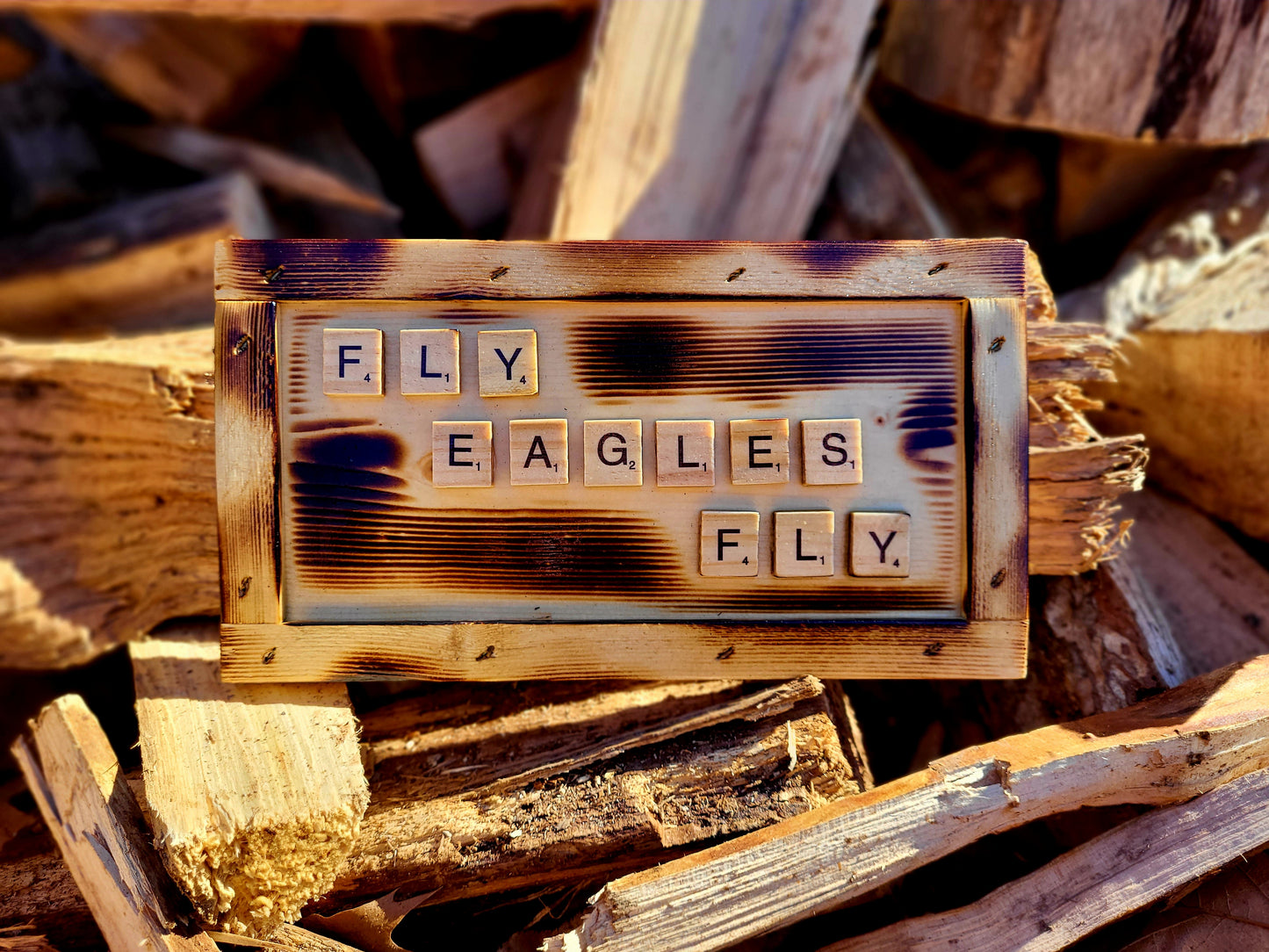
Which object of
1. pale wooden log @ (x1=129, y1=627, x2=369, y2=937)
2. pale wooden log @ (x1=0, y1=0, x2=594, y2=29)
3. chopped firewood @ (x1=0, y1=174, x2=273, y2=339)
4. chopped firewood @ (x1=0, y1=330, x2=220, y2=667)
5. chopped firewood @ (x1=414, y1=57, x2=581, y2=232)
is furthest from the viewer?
chopped firewood @ (x1=414, y1=57, x2=581, y2=232)

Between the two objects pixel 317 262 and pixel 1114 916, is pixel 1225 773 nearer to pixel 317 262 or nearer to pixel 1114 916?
pixel 1114 916

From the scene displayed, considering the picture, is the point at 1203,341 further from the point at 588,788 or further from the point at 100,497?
the point at 100,497

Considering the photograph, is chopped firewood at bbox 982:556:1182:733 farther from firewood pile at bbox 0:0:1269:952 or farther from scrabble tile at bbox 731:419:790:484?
scrabble tile at bbox 731:419:790:484

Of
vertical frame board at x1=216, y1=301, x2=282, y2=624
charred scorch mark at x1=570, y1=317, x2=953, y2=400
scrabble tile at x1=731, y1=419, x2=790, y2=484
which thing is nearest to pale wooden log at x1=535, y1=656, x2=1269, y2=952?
scrabble tile at x1=731, y1=419, x2=790, y2=484

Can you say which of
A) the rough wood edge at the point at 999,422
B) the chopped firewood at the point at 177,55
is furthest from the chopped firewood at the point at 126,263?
the rough wood edge at the point at 999,422

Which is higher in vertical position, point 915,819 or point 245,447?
point 245,447

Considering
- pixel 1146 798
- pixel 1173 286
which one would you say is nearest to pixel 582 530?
pixel 1146 798

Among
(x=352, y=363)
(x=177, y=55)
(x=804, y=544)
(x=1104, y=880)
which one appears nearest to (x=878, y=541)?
(x=804, y=544)
